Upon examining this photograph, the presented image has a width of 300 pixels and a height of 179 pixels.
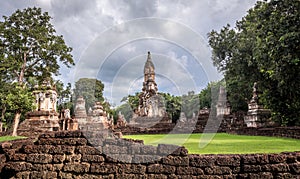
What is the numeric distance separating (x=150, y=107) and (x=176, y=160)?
25739 millimetres

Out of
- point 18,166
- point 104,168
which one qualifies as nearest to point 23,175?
point 18,166

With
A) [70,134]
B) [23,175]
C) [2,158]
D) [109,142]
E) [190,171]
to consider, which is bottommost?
[23,175]

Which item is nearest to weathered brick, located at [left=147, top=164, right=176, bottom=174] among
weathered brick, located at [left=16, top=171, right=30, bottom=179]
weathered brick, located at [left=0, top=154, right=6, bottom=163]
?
weathered brick, located at [left=16, top=171, right=30, bottom=179]

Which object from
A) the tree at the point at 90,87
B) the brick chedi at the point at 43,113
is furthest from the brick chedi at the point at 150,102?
the brick chedi at the point at 43,113

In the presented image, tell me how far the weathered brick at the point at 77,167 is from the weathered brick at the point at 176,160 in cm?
134

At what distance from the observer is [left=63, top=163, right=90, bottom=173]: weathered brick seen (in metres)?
5.05

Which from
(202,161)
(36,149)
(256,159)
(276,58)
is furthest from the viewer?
(276,58)

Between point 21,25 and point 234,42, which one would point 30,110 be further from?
point 234,42

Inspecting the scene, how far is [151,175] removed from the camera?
16.0 feet

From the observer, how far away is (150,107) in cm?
3061

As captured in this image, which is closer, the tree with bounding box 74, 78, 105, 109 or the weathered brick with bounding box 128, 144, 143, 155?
the weathered brick with bounding box 128, 144, 143, 155

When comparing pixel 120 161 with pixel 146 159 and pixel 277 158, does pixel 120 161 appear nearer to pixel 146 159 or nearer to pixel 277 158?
pixel 146 159

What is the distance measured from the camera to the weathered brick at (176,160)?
4.86 metres

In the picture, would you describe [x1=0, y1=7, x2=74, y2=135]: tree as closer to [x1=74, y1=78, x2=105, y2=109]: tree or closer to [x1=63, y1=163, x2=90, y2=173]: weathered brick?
[x1=74, y1=78, x2=105, y2=109]: tree
